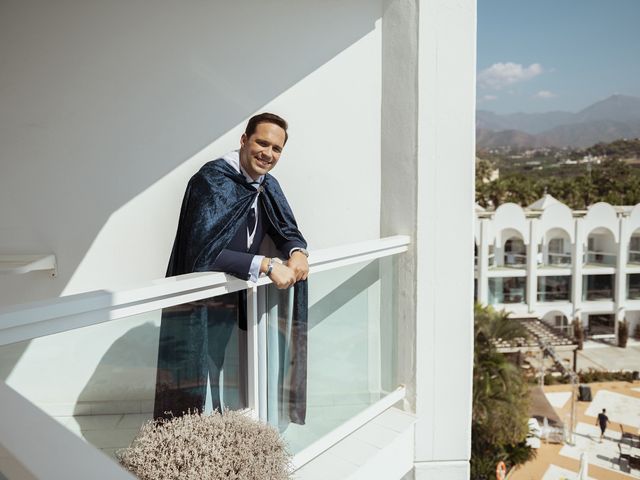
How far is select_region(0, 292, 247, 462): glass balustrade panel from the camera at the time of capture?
1.68m

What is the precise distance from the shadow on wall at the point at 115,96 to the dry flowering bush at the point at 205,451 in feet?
7.24

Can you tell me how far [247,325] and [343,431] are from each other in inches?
40.4

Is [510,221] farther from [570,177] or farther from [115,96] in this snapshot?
[570,177]

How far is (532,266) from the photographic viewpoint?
34.2m

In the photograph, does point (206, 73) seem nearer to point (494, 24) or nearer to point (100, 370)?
point (100, 370)

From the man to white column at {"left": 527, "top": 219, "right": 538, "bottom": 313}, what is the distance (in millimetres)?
34115

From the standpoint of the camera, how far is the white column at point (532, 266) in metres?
33.9

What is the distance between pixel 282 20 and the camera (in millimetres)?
3809

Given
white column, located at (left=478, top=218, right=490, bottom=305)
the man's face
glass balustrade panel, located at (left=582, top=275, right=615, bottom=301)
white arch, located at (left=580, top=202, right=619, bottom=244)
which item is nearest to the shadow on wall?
the man's face

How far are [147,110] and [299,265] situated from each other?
2.08m

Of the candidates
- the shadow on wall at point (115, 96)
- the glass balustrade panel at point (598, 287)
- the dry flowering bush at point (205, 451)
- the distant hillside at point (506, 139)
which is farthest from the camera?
the distant hillside at point (506, 139)

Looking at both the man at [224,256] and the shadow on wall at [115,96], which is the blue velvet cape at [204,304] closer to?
the man at [224,256]

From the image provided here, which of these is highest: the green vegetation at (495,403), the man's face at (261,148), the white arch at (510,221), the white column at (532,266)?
the white arch at (510,221)

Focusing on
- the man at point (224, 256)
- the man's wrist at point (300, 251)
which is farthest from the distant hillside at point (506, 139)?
the man's wrist at point (300, 251)
